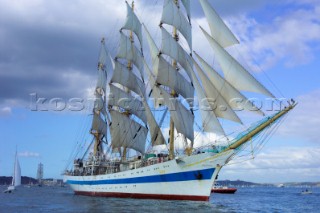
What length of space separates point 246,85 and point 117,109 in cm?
3074

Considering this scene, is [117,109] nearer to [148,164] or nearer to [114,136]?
[114,136]

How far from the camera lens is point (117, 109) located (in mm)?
67188

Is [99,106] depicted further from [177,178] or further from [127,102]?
[177,178]

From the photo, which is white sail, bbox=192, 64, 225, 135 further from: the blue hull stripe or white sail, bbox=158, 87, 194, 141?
the blue hull stripe

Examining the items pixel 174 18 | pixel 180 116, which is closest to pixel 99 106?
pixel 174 18

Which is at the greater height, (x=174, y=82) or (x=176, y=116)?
(x=174, y=82)

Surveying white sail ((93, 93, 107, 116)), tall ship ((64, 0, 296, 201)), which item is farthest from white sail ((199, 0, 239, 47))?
white sail ((93, 93, 107, 116))

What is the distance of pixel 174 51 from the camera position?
164 feet

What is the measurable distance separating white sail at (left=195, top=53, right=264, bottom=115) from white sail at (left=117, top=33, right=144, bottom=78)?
64.6ft

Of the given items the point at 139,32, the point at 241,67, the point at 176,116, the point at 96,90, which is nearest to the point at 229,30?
the point at 241,67

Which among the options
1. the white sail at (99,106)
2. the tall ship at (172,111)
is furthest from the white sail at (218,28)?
the white sail at (99,106)

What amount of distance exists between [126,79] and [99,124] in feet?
46.5

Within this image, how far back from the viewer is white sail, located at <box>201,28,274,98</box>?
130 feet

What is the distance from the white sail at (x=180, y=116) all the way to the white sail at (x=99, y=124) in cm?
2764
